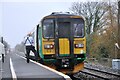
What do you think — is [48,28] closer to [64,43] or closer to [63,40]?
[63,40]

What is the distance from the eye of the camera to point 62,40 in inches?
704

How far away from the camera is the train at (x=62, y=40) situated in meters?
17.9

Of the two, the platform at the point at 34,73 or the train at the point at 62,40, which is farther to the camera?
the train at the point at 62,40

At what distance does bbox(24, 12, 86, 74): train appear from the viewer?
17906 millimetres

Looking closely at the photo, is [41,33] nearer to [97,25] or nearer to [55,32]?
[55,32]

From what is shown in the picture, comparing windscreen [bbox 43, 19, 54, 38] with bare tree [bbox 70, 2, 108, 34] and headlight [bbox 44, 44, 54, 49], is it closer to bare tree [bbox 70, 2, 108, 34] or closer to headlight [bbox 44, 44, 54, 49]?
headlight [bbox 44, 44, 54, 49]

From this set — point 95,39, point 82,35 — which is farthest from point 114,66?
point 95,39

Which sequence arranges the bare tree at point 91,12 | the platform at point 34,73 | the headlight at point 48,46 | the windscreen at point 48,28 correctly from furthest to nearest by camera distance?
the bare tree at point 91,12, the windscreen at point 48,28, the headlight at point 48,46, the platform at point 34,73

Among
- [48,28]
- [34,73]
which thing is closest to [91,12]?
[48,28]

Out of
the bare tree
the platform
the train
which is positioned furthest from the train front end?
the bare tree

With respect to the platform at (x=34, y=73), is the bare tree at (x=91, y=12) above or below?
above

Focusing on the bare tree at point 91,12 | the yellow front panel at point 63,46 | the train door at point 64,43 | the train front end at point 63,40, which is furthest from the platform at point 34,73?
the bare tree at point 91,12

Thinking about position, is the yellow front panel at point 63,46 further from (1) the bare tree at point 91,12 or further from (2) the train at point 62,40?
(1) the bare tree at point 91,12

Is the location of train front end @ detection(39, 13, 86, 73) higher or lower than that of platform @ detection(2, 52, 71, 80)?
higher
